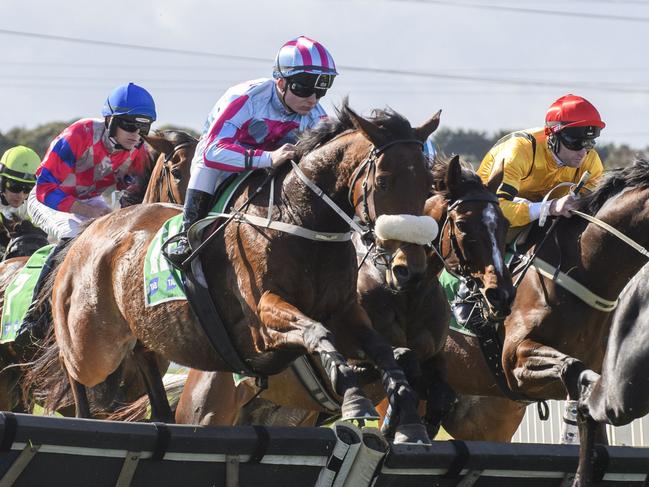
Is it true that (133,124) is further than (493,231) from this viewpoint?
Yes

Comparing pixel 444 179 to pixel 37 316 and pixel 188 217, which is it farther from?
pixel 37 316

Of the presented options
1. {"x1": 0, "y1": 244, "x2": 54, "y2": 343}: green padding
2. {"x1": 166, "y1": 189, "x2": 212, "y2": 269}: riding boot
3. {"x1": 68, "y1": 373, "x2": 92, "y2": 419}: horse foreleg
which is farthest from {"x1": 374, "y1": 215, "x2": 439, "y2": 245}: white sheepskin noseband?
{"x1": 0, "y1": 244, "x2": 54, "y2": 343}: green padding

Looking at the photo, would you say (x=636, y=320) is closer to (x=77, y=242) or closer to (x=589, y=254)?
(x=589, y=254)

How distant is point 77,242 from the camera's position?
7.74 meters

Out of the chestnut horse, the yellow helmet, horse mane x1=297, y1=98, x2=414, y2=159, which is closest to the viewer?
horse mane x1=297, y1=98, x2=414, y2=159

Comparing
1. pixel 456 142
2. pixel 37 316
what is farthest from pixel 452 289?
pixel 456 142

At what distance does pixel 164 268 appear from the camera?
22.1 ft

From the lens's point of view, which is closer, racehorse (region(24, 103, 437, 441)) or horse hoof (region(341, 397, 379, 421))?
horse hoof (region(341, 397, 379, 421))

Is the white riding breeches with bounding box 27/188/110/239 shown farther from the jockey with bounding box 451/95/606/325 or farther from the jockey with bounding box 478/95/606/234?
the jockey with bounding box 478/95/606/234

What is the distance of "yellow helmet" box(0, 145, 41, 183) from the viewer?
32.1 feet

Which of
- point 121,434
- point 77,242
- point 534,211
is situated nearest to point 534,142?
point 534,211

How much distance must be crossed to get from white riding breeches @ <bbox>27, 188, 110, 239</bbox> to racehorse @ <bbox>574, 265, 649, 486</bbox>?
3963 mm

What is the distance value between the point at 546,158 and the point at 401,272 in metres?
2.67

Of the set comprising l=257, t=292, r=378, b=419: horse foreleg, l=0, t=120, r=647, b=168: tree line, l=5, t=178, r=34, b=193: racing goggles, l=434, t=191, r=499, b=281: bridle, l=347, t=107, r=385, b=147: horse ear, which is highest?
l=347, t=107, r=385, b=147: horse ear
